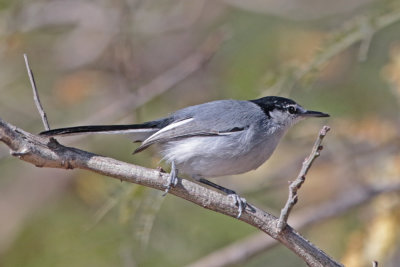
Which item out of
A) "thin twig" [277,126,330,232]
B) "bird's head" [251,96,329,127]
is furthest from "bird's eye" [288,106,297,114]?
"thin twig" [277,126,330,232]

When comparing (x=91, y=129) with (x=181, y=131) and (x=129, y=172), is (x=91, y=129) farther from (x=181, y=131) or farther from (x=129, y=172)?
(x=181, y=131)

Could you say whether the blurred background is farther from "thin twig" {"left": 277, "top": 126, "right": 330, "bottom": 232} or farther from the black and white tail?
"thin twig" {"left": 277, "top": 126, "right": 330, "bottom": 232}

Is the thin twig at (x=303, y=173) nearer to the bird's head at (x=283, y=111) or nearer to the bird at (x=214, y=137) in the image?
the bird at (x=214, y=137)

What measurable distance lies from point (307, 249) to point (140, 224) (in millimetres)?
753

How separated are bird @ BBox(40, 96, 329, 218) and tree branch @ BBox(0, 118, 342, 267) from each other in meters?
0.41

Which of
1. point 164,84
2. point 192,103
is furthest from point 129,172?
point 192,103

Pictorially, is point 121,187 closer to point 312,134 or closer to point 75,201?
point 312,134

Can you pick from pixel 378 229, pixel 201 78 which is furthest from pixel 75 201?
pixel 378 229

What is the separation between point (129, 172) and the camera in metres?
2.19

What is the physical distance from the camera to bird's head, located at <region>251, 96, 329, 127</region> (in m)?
3.08

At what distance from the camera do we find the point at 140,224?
2.70 meters

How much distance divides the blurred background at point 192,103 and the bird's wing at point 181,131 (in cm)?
15

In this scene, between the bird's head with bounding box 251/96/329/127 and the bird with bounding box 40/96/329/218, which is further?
the bird's head with bounding box 251/96/329/127

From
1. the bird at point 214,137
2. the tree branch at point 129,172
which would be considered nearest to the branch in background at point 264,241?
the bird at point 214,137
